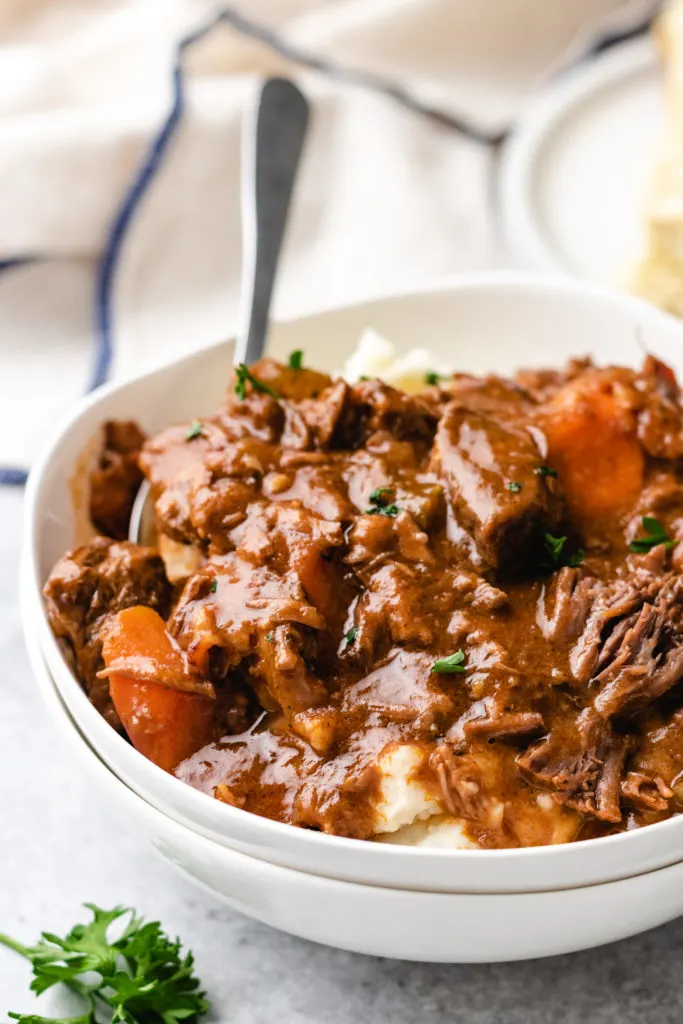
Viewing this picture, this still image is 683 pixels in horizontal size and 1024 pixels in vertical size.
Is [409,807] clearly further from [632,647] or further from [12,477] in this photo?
[12,477]

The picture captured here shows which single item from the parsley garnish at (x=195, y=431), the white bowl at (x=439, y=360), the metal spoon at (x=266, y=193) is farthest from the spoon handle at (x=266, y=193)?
the parsley garnish at (x=195, y=431)

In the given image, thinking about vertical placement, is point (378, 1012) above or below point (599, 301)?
below

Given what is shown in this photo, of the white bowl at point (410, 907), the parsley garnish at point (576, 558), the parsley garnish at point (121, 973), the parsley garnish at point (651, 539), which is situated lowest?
the parsley garnish at point (121, 973)

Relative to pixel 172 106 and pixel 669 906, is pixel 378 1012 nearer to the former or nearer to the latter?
pixel 669 906

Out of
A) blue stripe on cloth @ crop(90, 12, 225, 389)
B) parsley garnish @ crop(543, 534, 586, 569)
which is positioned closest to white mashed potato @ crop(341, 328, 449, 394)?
parsley garnish @ crop(543, 534, 586, 569)

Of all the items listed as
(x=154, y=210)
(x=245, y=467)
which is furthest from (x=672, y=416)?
(x=154, y=210)

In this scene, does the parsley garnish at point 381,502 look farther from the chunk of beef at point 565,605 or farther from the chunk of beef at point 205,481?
the chunk of beef at point 565,605
